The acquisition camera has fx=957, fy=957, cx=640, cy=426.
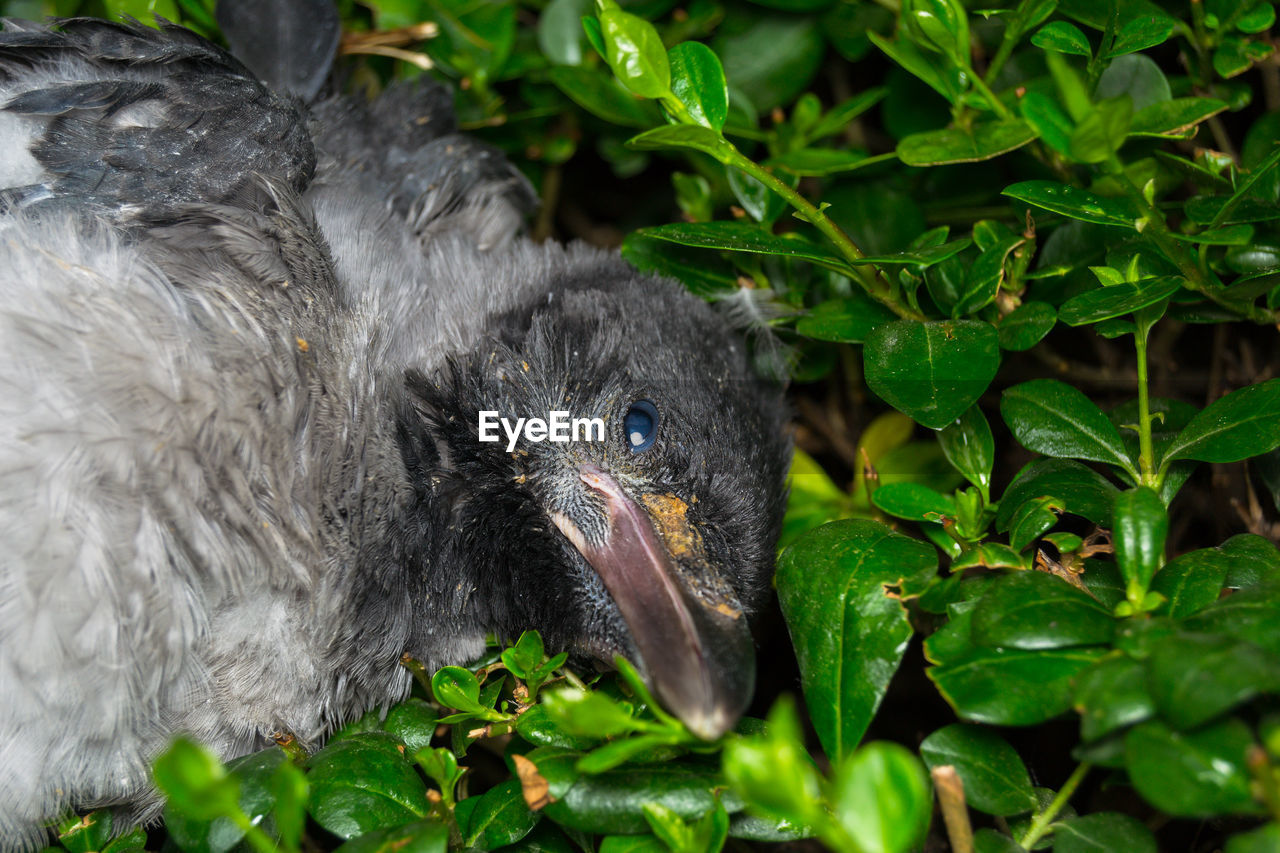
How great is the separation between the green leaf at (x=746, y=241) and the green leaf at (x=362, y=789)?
3.02 ft

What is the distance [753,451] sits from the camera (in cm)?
175

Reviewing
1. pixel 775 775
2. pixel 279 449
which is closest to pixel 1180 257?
pixel 775 775

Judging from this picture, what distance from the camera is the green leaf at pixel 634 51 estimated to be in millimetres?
1428

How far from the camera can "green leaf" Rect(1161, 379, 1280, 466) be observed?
4.42 ft

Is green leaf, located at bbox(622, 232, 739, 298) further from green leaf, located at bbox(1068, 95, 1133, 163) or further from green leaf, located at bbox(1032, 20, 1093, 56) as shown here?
green leaf, located at bbox(1068, 95, 1133, 163)

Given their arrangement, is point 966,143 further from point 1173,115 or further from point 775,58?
point 775,58

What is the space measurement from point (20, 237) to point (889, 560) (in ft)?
4.50

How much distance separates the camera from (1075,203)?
1446 mm

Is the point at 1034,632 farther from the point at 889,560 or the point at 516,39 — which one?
the point at 516,39

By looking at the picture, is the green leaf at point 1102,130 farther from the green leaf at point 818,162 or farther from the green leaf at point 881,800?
the green leaf at point 881,800

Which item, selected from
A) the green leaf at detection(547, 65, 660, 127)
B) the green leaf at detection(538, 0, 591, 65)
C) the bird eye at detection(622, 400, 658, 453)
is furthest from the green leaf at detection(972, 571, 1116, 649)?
the green leaf at detection(538, 0, 591, 65)

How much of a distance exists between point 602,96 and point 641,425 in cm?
73

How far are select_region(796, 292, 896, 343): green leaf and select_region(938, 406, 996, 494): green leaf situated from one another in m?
0.21

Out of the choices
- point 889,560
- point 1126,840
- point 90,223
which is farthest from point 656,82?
point 1126,840
